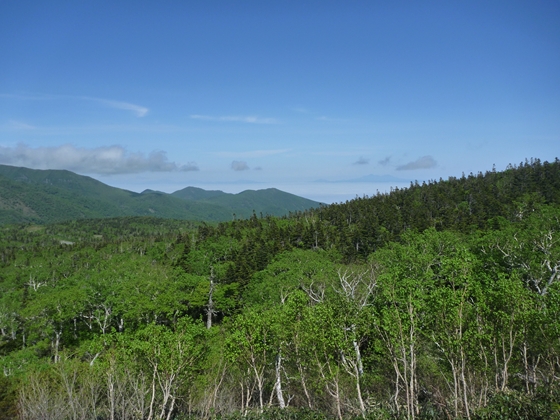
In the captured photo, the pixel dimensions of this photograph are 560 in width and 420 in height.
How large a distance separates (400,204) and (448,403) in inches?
4813

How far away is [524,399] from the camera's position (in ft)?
56.0

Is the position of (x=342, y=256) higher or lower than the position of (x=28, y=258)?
higher

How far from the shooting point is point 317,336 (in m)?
20.1

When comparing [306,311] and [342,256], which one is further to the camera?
[342,256]

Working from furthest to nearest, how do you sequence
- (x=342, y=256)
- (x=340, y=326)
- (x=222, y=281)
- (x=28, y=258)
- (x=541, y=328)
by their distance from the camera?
(x=28, y=258) → (x=342, y=256) → (x=222, y=281) → (x=340, y=326) → (x=541, y=328)

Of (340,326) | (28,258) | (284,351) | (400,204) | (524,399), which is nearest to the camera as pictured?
(524,399)

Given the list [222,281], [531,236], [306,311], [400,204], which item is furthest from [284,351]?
[400,204]

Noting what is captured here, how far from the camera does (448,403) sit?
856 inches

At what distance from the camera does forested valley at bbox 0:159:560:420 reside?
63.5 feet

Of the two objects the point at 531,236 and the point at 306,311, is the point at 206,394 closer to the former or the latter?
the point at 306,311

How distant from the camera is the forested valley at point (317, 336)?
19.4 m

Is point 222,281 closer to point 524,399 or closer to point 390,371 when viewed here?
point 390,371

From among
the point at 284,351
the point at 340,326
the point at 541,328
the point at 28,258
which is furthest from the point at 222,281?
the point at 28,258

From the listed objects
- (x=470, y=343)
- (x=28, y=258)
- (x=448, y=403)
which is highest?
(x=470, y=343)
